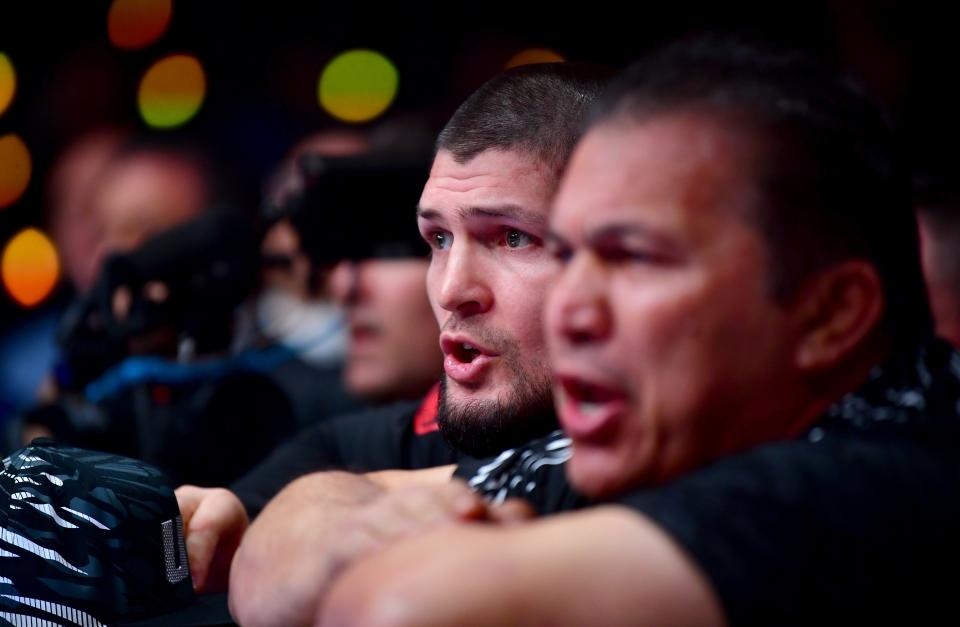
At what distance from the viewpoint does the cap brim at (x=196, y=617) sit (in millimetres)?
1310

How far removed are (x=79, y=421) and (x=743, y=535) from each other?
2.12 meters

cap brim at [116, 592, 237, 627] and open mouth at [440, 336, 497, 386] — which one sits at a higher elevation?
open mouth at [440, 336, 497, 386]

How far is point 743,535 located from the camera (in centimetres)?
81

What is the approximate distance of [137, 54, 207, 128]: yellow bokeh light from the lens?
401cm

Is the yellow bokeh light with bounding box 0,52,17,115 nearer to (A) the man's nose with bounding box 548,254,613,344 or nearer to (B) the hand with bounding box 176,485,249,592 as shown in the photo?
(B) the hand with bounding box 176,485,249,592

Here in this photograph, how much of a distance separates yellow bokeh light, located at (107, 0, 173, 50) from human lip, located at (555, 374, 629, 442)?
331cm

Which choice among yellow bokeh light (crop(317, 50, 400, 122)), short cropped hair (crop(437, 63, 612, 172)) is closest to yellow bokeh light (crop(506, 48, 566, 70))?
yellow bokeh light (crop(317, 50, 400, 122))

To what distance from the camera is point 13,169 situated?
3.92m

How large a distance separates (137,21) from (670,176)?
133 inches

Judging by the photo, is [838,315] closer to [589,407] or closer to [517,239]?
[589,407]

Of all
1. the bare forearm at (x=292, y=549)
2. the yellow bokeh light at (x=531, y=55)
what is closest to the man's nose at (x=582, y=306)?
the bare forearm at (x=292, y=549)

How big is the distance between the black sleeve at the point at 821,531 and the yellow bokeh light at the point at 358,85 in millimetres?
3121

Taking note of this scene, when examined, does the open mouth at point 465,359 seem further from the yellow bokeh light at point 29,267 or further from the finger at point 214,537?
the yellow bokeh light at point 29,267

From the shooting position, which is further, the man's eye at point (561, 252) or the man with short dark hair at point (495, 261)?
the man with short dark hair at point (495, 261)
